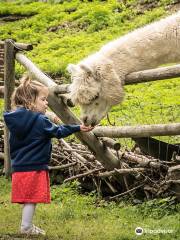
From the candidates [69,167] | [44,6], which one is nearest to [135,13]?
[44,6]

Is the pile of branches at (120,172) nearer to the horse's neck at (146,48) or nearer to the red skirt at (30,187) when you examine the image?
the horse's neck at (146,48)

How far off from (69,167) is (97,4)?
14.8 m

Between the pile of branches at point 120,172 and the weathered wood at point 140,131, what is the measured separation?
154mm

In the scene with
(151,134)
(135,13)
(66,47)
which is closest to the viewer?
(151,134)

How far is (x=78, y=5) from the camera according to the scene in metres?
21.6

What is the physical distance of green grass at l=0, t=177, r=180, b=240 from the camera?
15.5 feet

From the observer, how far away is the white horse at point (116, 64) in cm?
563

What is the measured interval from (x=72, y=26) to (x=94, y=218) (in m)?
14.9

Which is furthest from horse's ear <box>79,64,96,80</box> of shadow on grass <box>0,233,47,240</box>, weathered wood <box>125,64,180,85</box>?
shadow on grass <box>0,233,47,240</box>

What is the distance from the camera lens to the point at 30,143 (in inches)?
182

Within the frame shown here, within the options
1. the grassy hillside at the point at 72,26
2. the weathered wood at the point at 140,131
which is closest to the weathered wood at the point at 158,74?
the weathered wood at the point at 140,131

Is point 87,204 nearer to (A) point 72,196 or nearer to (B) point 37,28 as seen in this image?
(A) point 72,196

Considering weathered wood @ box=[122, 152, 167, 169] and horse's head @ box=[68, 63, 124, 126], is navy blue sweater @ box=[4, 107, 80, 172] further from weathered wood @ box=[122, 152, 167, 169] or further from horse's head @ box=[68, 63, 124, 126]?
weathered wood @ box=[122, 152, 167, 169]

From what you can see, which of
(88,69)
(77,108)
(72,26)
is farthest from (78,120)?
(72,26)
